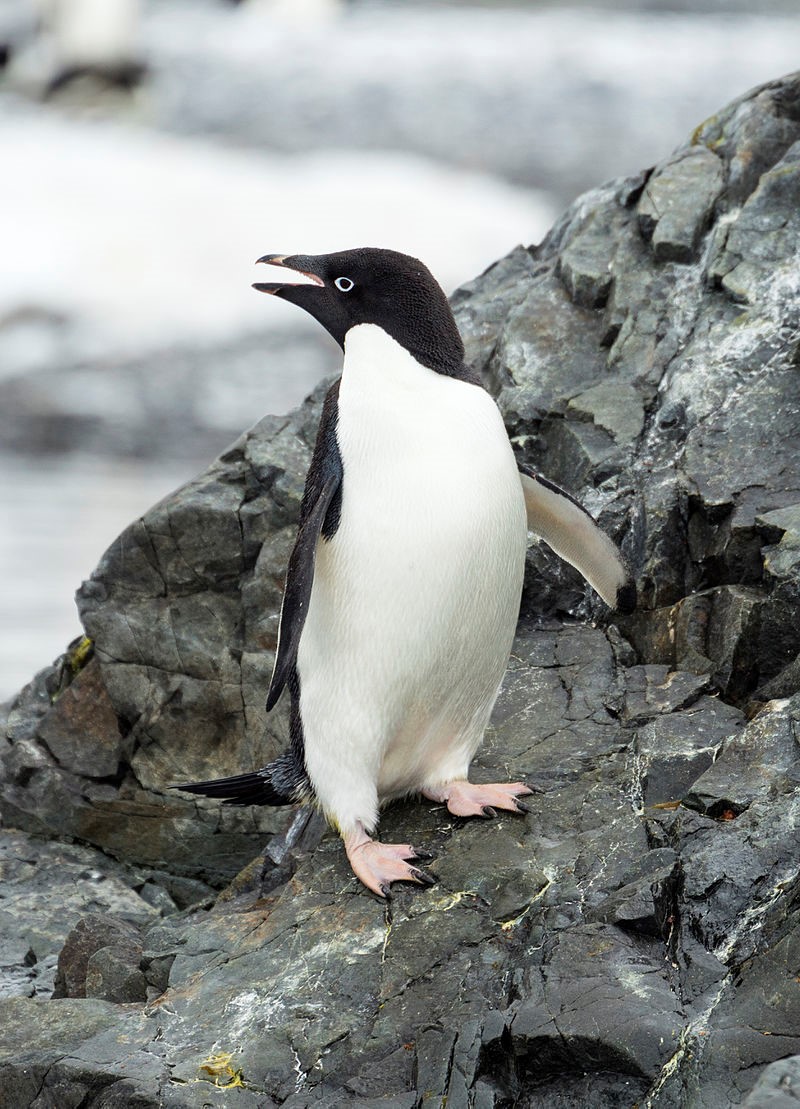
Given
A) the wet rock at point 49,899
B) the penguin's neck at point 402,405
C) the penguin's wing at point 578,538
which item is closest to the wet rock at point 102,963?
the wet rock at point 49,899

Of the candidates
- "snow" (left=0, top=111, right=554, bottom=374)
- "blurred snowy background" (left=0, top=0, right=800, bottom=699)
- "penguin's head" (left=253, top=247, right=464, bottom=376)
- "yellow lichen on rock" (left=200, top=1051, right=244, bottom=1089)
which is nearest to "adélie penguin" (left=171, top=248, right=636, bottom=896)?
"penguin's head" (left=253, top=247, right=464, bottom=376)

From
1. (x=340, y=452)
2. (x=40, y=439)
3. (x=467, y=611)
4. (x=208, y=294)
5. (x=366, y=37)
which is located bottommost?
(x=40, y=439)

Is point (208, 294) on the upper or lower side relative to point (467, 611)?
lower

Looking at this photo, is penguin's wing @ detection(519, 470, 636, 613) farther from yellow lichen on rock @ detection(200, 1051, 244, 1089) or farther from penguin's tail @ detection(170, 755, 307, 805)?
yellow lichen on rock @ detection(200, 1051, 244, 1089)

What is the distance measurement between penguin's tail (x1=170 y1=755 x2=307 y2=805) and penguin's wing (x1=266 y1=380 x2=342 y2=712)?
0.36 m

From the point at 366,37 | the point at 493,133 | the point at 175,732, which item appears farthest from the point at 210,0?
the point at 175,732

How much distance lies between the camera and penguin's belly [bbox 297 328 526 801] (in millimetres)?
3164

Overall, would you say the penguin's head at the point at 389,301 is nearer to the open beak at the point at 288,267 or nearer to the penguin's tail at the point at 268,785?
the open beak at the point at 288,267

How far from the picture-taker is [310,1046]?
267 cm

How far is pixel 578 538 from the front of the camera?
3783 millimetres

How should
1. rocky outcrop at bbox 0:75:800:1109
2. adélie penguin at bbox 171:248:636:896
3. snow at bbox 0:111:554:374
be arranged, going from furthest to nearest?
1. snow at bbox 0:111:554:374
2. adélie penguin at bbox 171:248:636:896
3. rocky outcrop at bbox 0:75:800:1109

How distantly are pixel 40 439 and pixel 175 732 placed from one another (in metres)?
8.70

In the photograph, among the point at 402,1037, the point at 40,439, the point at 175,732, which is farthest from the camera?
the point at 40,439

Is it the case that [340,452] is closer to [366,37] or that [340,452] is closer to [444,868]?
[444,868]
